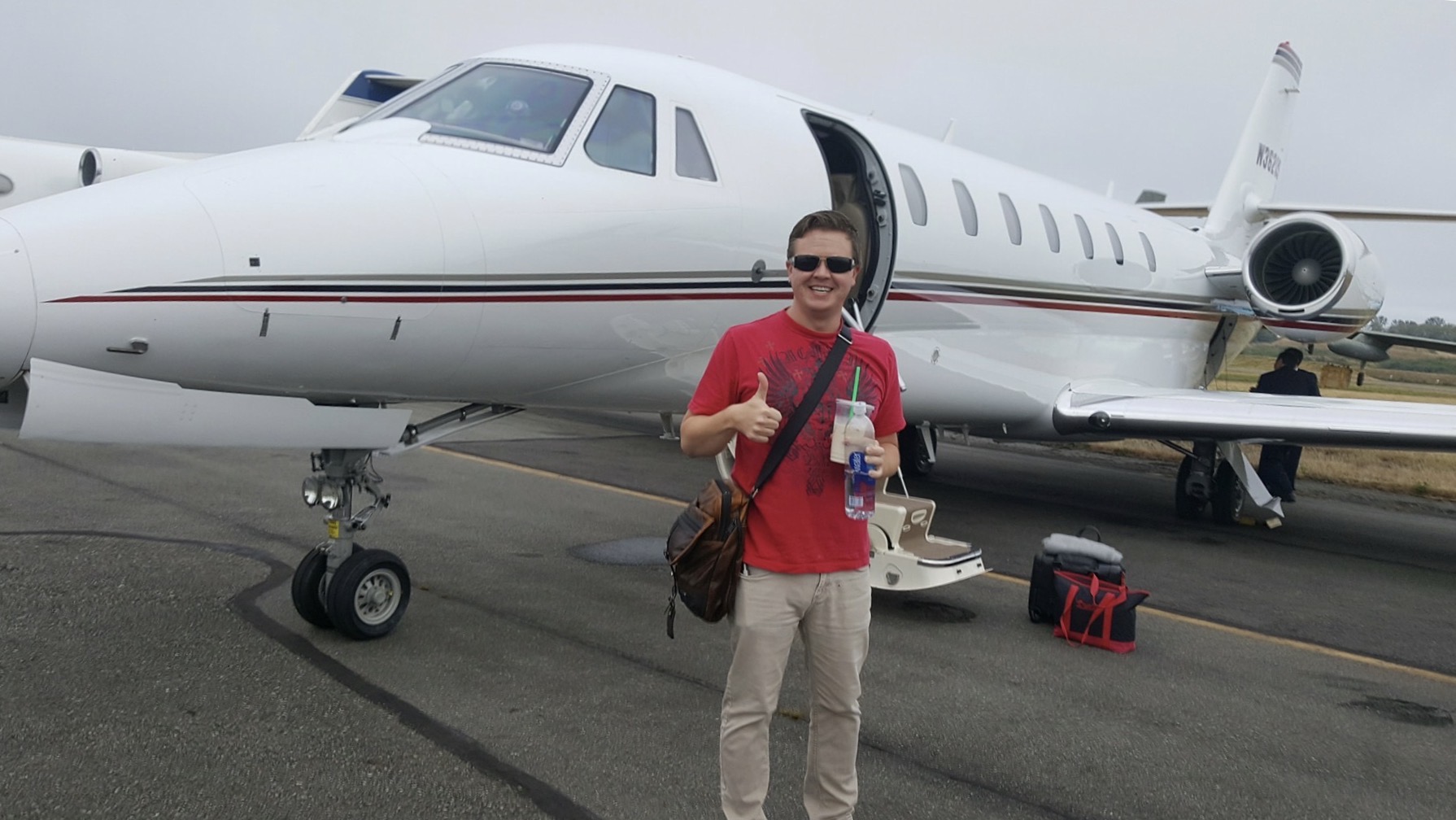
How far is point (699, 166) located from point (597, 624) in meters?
2.51

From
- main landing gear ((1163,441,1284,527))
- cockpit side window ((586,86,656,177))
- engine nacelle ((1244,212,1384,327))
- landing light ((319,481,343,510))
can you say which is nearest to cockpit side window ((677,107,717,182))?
cockpit side window ((586,86,656,177))

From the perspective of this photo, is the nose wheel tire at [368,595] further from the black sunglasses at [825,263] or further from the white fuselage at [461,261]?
the black sunglasses at [825,263]

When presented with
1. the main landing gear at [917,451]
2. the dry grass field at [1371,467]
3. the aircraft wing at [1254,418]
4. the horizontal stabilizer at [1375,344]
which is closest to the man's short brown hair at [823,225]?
the aircraft wing at [1254,418]

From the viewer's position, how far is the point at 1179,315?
12.1 meters

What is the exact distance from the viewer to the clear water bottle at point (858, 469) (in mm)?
2811

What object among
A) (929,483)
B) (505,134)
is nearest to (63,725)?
(505,134)

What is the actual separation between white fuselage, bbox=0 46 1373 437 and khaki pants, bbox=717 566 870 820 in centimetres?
225

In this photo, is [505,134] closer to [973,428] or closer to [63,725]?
[63,725]

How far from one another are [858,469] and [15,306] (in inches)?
112

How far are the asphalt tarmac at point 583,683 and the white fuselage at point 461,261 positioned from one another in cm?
128

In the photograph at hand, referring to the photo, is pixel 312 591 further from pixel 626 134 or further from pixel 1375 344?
pixel 1375 344

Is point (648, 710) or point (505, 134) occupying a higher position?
point (505, 134)

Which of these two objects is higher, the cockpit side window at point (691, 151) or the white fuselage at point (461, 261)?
the cockpit side window at point (691, 151)

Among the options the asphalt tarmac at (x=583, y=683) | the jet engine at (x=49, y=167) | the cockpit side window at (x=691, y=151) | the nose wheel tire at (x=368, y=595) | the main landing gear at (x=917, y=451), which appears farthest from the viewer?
the jet engine at (x=49, y=167)
